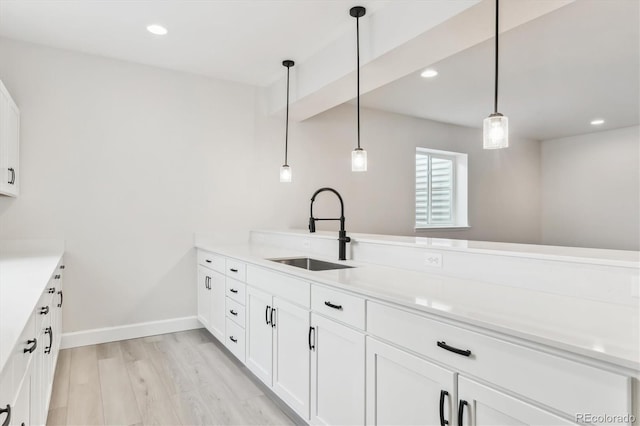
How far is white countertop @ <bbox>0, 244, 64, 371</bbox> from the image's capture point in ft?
3.55

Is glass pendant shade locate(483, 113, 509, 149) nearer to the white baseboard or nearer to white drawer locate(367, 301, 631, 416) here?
white drawer locate(367, 301, 631, 416)

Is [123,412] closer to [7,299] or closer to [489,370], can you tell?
[7,299]

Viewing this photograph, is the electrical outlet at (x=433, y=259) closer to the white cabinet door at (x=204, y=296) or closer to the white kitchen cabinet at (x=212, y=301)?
the white kitchen cabinet at (x=212, y=301)

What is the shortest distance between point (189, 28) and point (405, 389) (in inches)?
112

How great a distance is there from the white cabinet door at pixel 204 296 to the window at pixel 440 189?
3.07 meters

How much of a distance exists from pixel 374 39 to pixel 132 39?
1.97m

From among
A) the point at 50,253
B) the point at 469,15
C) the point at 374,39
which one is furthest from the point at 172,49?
the point at 469,15

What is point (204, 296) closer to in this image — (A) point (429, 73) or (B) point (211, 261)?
(B) point (211, 261)

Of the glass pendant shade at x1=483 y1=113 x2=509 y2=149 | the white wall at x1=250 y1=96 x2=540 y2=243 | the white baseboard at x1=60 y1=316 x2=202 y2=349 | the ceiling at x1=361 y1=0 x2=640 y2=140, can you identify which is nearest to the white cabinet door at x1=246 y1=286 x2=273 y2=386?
the white baseboard at x1=60 y1=316 x2=202 y2=349

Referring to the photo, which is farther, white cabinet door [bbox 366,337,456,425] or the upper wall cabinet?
the upper wall cabinet

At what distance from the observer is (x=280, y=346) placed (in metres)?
2.22

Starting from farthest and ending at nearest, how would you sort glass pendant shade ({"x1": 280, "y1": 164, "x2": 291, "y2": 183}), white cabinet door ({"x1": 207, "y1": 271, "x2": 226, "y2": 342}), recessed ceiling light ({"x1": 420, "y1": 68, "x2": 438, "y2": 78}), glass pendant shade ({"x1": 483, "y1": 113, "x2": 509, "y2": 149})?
recessed ceiling light ({"x1": 420, "y1": 68, "x2": 438, "y2": 78})
glass pendant shade ({"x1": 280, "y1": 164, "x2": 291, "y2": 183})
white cabinet door ({"x1": 207, "y1": 271, "x2": 226, "y2": 342})
glass pendant shade ({"x1": 483, "y1": 113, "x2": 509, "y2": 149})

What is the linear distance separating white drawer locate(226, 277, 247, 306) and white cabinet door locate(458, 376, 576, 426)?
1.80 m

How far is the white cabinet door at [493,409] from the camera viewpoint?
994 mm
